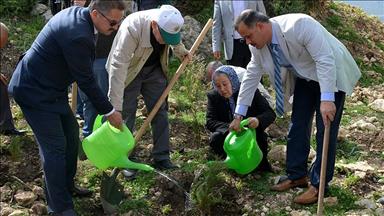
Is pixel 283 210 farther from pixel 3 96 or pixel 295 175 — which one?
pixel 3 96

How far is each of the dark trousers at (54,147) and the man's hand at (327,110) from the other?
164 cm

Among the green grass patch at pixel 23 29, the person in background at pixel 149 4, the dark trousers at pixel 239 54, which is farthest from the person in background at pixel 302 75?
the green grass patch at pixel 23 29

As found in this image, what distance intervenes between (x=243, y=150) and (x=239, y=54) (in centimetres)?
150

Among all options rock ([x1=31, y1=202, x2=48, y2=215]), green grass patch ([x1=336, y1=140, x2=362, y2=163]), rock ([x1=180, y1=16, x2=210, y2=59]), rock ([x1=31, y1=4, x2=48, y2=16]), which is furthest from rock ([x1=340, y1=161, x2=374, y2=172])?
rock ([x1=31, y1=4, x2=48, y2=16])

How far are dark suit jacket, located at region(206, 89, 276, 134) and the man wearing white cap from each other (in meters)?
0.38

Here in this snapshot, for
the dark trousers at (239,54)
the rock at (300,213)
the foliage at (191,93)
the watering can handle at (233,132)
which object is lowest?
the foliage at (191,93)

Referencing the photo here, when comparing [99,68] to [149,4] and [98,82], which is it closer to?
[98,82]

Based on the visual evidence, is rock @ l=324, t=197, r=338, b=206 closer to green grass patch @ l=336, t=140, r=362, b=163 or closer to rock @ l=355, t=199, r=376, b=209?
rock @ l=355, t=199, r=376, b=209

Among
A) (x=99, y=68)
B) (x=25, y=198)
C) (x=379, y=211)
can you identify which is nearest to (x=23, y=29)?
(x=99, y=68)

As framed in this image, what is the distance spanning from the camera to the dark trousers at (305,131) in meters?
3.54

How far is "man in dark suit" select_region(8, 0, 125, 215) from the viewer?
9.85 ft

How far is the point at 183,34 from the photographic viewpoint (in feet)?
23.9

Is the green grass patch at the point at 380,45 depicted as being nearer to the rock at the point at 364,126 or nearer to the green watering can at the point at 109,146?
the rock at the point at 364,126

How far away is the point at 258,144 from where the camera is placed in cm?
423
